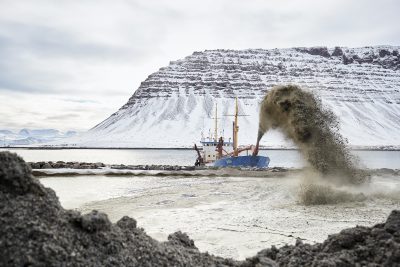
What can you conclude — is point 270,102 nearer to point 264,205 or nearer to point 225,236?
point 264,205

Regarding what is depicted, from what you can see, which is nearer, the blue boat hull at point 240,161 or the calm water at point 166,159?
the blue boat hull at point 240,161

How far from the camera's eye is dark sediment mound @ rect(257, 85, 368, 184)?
53.0 ft

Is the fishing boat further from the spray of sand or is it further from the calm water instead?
the spray of sand

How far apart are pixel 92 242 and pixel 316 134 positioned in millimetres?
13347

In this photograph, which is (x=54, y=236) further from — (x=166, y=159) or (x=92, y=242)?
(x=166, y=159)

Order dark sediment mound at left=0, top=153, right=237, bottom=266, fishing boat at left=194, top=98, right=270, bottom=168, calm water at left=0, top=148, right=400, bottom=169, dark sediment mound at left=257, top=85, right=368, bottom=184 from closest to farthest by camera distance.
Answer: dark sediment mound at left=0, top=153, right=237, bottom=266
dark sediment mound at left=257, top=85, right=368, bottom=184
fishing boat at left=194, top=98, right=270, bottom=168
calm water at left=0, top=148, right=400, bottom=169

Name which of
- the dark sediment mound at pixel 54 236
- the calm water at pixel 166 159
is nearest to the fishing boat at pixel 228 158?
the calm water at pixel 166 159

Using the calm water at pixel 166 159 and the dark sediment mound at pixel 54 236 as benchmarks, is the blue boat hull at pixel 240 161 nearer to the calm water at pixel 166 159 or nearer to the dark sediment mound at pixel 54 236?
the calm water at pixel 166 159

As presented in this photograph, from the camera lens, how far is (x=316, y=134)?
53.0 ft

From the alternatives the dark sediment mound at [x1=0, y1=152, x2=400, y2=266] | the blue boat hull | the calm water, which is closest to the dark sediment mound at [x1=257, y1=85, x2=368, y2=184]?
the calm water

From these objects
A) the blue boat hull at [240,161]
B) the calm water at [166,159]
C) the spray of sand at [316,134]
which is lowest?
the calm water at [166,159]

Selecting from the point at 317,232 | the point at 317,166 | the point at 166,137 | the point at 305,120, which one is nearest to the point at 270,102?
the point at 305,120

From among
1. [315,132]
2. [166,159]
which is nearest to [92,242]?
[315,132]

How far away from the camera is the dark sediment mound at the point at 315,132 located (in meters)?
16.1
